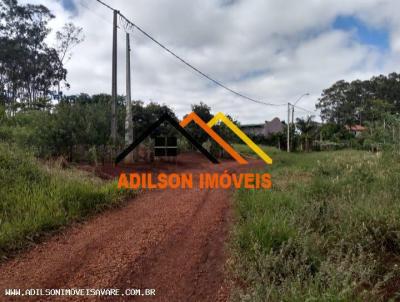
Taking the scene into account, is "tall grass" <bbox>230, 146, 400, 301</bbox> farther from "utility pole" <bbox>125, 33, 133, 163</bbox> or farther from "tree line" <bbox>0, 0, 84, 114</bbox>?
"tree line" <bbox>0, 0, 84, 114</bbox>

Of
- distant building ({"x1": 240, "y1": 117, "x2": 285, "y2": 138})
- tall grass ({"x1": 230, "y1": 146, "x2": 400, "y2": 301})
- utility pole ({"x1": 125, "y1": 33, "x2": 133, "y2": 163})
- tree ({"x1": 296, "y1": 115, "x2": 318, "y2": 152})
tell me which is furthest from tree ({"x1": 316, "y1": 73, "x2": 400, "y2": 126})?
tall grass ({"x1": 230, "y1": 146, "x2": 400, "y2": 301})

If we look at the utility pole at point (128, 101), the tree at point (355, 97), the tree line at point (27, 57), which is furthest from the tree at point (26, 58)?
the tree at point (355, 97)

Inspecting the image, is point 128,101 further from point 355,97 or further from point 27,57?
point 355,97

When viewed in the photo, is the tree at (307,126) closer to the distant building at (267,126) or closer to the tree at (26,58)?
the distant building at (267,126)

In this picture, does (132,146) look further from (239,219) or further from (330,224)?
(330,224)

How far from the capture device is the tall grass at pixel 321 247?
212cm

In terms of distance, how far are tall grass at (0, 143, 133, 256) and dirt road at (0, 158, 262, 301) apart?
0.26m

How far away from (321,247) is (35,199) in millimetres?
4346

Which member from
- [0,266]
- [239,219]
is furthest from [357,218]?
[0,266]

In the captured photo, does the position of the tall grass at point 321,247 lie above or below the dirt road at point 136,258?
above

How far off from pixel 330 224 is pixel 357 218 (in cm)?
37

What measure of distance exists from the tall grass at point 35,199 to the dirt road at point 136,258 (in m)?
0.26

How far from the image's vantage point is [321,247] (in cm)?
308

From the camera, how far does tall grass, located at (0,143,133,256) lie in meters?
3.52
